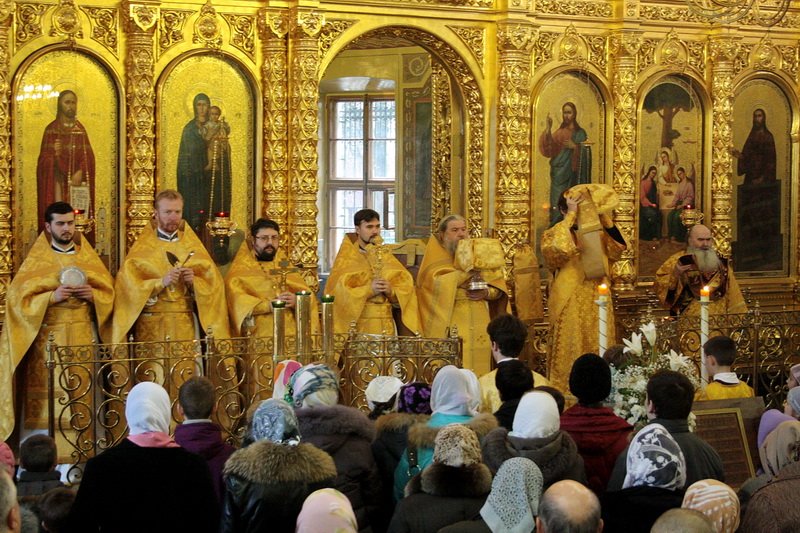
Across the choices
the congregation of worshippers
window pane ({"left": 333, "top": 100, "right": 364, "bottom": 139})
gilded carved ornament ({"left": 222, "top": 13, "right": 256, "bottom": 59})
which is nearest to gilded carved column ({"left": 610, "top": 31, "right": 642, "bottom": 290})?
gilded carved ornament ({"left": 222, "top": 13, "right": 256, "bottom": 59})

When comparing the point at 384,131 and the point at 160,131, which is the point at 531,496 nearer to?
the point at 160,131

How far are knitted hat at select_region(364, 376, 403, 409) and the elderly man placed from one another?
2296 millimetres

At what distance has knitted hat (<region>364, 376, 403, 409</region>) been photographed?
6.83m

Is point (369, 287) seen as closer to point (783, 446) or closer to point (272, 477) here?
point (783, 446)

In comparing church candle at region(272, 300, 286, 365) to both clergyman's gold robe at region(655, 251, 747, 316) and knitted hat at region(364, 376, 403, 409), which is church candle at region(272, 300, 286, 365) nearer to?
knitted hat at region(364, 376, 403, 409)

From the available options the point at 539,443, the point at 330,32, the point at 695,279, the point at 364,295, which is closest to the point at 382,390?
the point at 539,443

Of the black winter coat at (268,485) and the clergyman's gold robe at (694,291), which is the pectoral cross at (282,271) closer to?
the clergyman's gold robe at (694,291)

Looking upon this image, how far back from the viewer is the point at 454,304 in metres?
11.4

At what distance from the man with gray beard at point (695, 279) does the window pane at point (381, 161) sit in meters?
6.20

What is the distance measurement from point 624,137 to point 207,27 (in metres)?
4.52

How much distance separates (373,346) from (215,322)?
170 cm

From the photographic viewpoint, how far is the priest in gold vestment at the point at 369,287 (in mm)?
11000

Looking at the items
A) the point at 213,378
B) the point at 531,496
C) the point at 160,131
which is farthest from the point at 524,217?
the point at 531,496

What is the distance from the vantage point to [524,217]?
13336 millimetres
